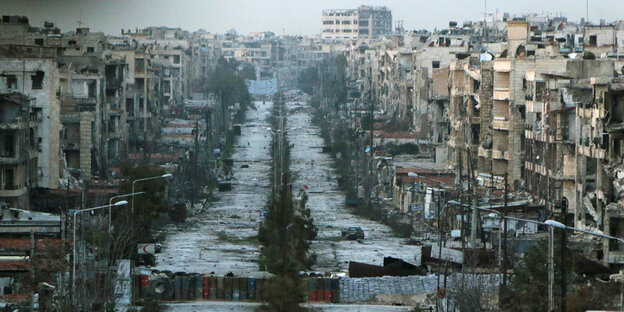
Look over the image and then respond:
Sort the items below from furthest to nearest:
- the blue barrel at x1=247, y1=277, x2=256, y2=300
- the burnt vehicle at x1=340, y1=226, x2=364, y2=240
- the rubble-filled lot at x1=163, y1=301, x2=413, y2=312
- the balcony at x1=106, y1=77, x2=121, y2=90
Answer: the balcony at x1=106, y1=77, x2=121, y2=90 → the burnt vehicle at x1=340, y1=226, x2=364, y2=240 → the blue barrel at x1=247, y1=277, x2=256, y2=300 → the rubble-filled lot at x1=163, y1=301, x2=413, y2=312

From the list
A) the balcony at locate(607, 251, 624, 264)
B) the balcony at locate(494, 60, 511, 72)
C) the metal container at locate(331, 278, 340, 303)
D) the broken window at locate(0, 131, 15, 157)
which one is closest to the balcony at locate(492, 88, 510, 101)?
the balcony at locate(494, 60, 511, 72)

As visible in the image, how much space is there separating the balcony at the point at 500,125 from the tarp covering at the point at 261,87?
3351 inches

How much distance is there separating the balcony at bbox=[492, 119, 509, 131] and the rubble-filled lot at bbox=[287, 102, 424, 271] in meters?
4.17

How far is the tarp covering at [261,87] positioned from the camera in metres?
142

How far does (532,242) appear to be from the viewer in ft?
→ 127

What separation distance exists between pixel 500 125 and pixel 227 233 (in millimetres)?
8851

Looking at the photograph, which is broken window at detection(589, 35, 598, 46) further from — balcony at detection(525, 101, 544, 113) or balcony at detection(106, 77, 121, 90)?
balcony at detection(106, 77, 121, 90)

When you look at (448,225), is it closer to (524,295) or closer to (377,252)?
(377,252)

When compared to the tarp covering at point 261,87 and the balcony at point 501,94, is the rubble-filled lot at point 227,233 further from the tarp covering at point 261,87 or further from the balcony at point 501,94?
the tarp covering at point 261,87

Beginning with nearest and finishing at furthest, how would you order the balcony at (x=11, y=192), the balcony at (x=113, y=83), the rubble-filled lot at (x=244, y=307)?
the rubble-filled lot at (x=244, y=307), the balcony at (x=11, y=192), the balcony at (x=113, y=83)

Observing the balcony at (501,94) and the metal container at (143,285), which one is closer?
the metal container at (143,285)

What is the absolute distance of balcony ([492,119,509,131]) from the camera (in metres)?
52.5

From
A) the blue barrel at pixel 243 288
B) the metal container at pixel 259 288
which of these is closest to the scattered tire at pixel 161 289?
the blue barrel at pixel 243 288

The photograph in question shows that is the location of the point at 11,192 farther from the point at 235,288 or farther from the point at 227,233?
the point at 235,288
